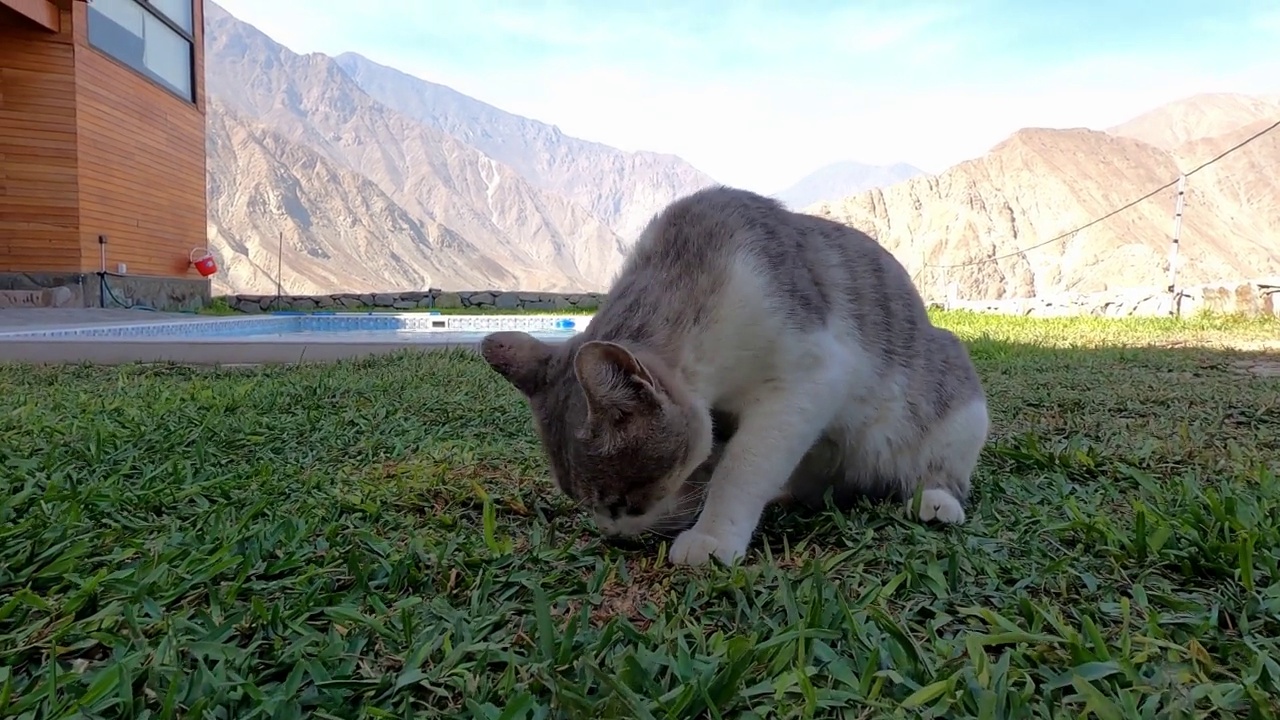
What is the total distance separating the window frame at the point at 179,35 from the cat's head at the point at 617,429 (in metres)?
14.2

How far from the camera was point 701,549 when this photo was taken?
1753mm

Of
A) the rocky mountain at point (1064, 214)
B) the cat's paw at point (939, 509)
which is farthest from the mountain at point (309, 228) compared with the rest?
the cat's paw at point (939, 509)

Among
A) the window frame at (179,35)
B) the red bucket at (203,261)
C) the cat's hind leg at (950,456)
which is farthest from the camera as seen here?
the red bucket at (203,261)

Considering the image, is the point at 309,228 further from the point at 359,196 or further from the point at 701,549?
the point at 701,549

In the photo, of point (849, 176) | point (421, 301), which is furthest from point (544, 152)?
point (421, 301)

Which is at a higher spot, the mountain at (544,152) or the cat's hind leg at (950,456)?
the mountain at (544,152)

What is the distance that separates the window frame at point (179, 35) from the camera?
12.4 metres

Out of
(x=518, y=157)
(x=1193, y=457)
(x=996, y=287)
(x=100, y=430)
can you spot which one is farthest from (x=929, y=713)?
(x=518, y=157)

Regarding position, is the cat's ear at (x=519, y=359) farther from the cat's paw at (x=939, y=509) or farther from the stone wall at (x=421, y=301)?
the stone wall at (x=421, y=301)

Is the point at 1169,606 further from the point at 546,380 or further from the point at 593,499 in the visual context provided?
the point at 546,380

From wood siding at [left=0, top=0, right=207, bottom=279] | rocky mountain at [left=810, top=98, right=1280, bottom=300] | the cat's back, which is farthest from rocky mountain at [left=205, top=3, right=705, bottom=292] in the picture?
the cat's back

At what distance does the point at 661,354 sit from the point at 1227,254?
46.7 meters

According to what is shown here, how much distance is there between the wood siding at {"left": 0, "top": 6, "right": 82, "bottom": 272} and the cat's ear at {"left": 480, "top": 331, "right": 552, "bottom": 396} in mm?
13053

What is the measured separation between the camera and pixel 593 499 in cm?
183
